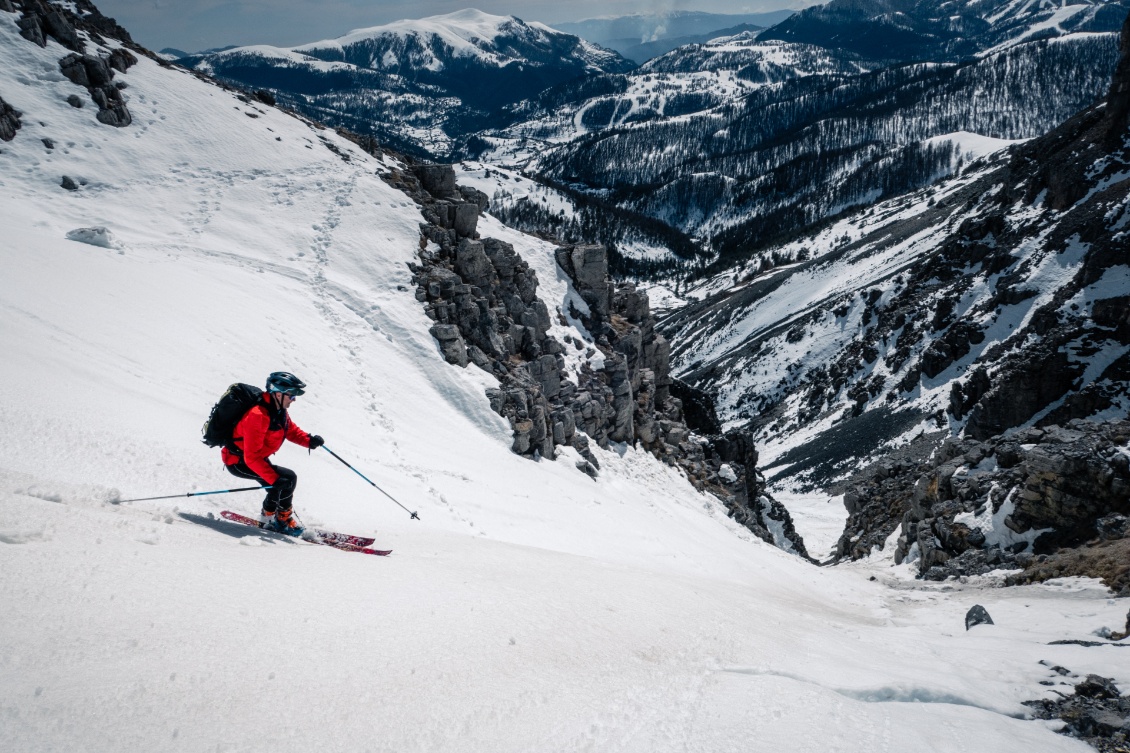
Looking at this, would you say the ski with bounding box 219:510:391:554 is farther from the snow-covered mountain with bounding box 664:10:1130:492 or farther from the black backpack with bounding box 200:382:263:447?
the snow-covered mountain with bounding box 664:10:1130:492

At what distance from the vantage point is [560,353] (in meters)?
31.9

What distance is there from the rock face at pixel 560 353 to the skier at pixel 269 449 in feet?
48.3

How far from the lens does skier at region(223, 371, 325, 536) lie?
788 centimetres

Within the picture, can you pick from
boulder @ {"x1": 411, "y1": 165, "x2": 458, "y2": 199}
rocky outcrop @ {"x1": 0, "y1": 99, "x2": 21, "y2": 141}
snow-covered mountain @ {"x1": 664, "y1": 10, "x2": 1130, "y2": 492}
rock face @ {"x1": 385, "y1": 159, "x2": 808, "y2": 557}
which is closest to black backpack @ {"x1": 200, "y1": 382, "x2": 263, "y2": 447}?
rock face @ {"x1": 385, "y1": 159, "x2": 808, "y2": 557}

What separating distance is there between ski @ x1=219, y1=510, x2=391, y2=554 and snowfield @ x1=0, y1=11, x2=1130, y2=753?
0.25 meters

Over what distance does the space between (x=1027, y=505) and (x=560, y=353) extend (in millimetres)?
20536

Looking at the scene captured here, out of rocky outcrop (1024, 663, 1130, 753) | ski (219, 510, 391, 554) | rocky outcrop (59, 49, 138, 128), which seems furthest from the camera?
rocky outcrop (59, 49, 138, 128)

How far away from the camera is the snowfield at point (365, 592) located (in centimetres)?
400

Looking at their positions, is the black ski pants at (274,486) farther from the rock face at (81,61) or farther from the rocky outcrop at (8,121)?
the rock face at (81,61)

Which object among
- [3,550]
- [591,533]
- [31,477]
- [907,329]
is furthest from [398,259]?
[907,329]

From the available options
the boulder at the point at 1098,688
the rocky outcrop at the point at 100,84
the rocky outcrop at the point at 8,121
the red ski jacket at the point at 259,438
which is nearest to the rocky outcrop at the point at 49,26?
the rocky outcrop at the point at 100,84

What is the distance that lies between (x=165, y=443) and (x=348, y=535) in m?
3.18

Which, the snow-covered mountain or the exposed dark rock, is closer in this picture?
the exposed dark rock

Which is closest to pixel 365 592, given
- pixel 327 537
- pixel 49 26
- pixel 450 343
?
pixel 327 537
